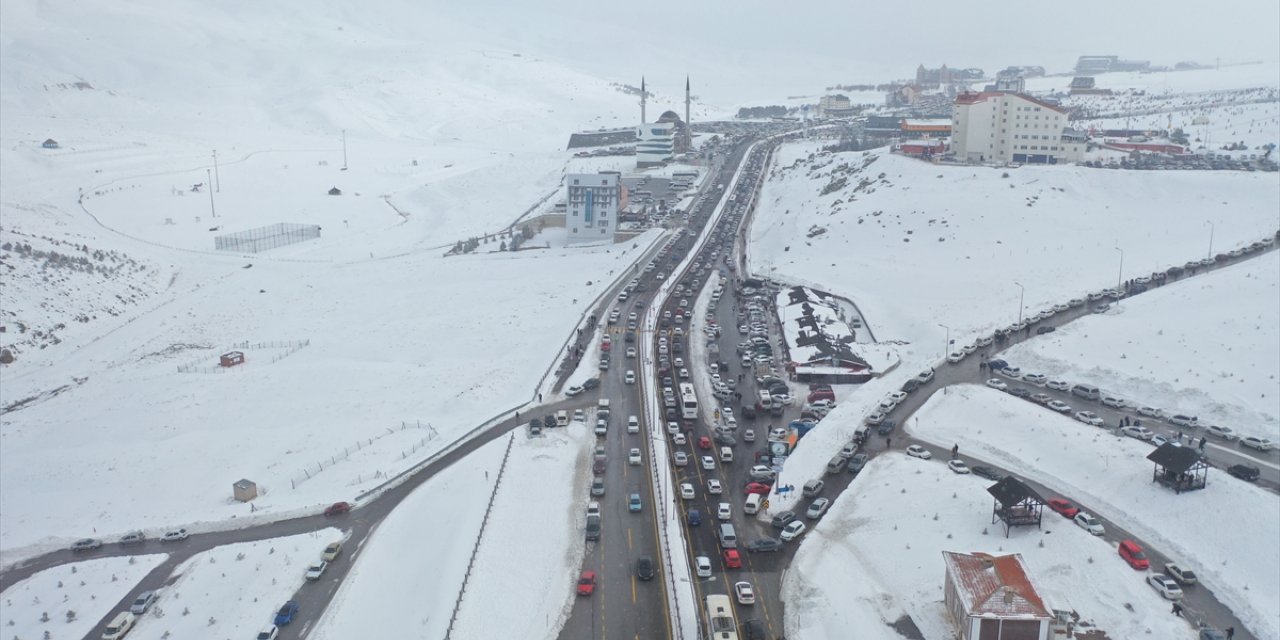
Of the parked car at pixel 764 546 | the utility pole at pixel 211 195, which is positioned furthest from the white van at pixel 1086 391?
the utility pole at pixel 211 195

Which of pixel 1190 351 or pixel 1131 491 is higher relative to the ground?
pixel 1190 351

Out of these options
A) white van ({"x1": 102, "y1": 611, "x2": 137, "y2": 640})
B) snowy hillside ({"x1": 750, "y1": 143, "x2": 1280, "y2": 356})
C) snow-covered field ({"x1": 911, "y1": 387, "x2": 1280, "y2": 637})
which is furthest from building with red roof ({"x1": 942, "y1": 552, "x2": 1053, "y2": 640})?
snowy hillside ({"x1": 750, "y1": 143, "x2": 1280, "y2": 356})

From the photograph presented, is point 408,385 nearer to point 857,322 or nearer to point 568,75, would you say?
point 857,322

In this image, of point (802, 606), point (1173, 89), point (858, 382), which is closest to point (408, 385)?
point (858, 382)

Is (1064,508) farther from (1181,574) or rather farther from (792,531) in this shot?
(792,531)

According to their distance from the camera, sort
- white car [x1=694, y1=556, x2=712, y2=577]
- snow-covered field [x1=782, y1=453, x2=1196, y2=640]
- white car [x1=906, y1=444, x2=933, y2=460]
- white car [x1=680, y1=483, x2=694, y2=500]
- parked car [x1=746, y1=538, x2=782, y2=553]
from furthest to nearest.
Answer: white car [x1=906, y1=444, x2=933, y2=460]
white car [x1=680, y1=483, x2=694, y2=500]
parked car [x1=746, y1=538, x2=782, y2=553]
white car [x1=694, y1=556, x2=712, y2=577]
snow-covered field [x1=782, y1=453, x2=1196, y2=640]

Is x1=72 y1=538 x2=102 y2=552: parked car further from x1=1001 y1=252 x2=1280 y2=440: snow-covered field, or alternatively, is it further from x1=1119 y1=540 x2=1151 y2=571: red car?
x1=1001 y1=252 x2=1280 y2=440: snow-covered field

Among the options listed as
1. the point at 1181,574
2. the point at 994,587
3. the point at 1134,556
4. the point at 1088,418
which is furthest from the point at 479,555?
the point at 1088,418
